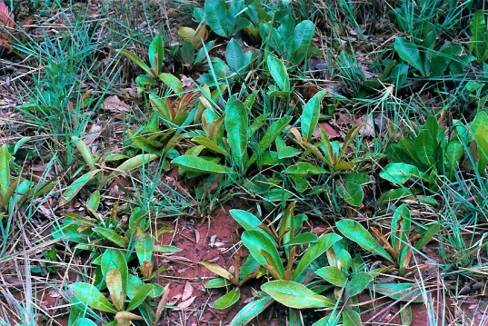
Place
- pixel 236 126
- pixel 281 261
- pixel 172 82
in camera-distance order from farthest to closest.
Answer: pixel 172 82 < pixel 236 126 < pixel 281 261

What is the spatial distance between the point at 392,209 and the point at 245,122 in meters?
0.43

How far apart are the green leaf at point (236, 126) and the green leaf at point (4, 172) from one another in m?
0.56

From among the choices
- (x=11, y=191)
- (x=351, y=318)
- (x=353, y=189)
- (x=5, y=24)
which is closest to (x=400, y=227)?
(x=353, y=189)

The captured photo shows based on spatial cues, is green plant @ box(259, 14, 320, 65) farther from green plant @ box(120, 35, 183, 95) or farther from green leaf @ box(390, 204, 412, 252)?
green leaf @ box(390, 204, 412, 252)

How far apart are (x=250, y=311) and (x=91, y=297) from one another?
35 cm

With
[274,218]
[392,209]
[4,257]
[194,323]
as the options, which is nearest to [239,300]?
[194,323]

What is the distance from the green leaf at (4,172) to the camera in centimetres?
167

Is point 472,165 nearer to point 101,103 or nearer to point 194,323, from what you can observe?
point 194,323

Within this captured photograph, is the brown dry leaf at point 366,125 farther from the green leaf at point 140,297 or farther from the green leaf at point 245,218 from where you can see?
the green leaf at point 140,297

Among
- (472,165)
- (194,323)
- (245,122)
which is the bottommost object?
(194,323)

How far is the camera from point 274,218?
1.66 m

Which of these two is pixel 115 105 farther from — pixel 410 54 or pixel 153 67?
pixel 410 54

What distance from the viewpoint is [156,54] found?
201cm

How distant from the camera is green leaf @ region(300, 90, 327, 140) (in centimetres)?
178
